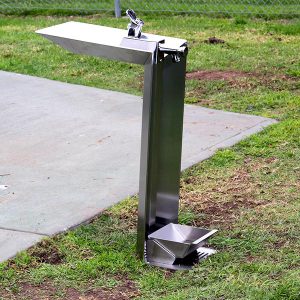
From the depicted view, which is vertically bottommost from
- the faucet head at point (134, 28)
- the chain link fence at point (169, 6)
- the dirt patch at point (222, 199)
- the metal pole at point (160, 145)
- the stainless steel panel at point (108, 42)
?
the chain link fence at point (169, 6)

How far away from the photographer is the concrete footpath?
16.9 ft

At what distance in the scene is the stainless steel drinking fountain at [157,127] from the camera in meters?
4.31

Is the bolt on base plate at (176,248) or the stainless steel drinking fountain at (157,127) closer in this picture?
the stainless steel drinking fountain at (157,127)

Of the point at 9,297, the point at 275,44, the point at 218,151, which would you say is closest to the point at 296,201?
the point at 218,151

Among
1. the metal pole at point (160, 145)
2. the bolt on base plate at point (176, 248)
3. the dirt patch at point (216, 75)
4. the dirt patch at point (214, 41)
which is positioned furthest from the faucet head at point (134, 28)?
the dirt patch at point (214, 41)

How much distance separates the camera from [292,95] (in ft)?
25.8

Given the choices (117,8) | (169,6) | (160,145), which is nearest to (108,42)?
(160,145)

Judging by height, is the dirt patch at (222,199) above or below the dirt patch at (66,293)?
below

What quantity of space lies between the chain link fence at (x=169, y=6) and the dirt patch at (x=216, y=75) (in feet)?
11.8

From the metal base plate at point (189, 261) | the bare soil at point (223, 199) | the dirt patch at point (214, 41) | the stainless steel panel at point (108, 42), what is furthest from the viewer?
the dirt patch at point (214, 41)

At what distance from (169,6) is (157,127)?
8396 mm

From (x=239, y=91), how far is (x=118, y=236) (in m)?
3.53

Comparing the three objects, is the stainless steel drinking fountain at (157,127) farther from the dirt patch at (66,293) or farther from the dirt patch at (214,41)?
the dirt patch at (214,41)

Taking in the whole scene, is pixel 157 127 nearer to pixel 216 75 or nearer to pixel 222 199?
pixel 222 199
